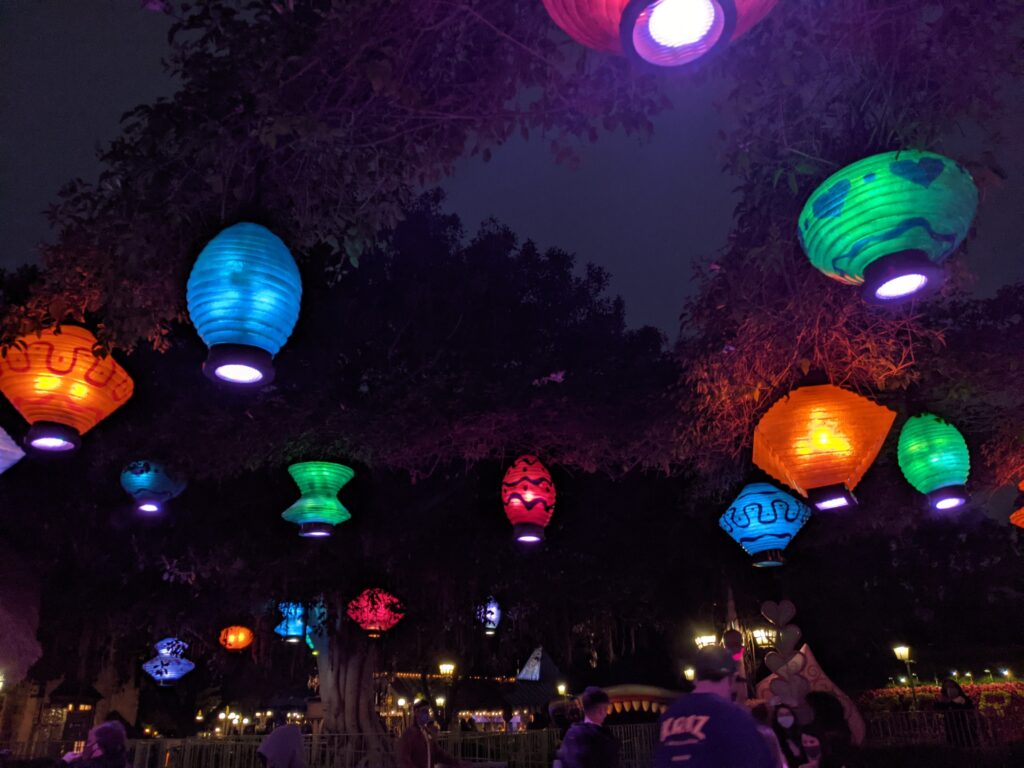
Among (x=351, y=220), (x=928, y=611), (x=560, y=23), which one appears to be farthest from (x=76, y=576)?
(x=928, y=611)

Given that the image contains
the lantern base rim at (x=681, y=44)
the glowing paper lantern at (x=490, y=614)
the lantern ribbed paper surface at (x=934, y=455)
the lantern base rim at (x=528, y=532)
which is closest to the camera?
the lantern base rim at (x=681, y=44)

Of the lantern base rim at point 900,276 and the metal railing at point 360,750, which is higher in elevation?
the lantern base rim at point 900,276

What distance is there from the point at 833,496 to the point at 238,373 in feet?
12.4

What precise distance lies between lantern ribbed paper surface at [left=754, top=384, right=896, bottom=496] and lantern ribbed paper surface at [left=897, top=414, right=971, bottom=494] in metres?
1.56

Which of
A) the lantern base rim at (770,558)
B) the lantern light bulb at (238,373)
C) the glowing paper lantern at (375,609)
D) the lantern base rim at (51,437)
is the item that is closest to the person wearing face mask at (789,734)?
the lantern base rim at (770,558)

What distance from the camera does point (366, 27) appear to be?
3365 mm

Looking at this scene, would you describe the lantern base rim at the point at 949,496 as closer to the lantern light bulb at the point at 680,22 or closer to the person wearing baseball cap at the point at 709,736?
the person wearing baseball cap at the point at 709,736

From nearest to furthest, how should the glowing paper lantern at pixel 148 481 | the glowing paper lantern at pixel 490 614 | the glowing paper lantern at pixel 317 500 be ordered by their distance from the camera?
the glowing paper lantern at pixel 317 500 < the glowing paper lantern at pixel 148 481 < the glowing paper lantern at pixel 490 614

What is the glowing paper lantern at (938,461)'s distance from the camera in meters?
6.04

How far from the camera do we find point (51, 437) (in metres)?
4.22

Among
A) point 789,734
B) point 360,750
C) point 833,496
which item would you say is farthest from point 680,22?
point 360,750

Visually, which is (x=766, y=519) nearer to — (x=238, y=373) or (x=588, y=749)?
(x=588, y=749)

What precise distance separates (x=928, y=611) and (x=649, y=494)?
19.8m

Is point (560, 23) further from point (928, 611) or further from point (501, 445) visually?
point (928, 611)
